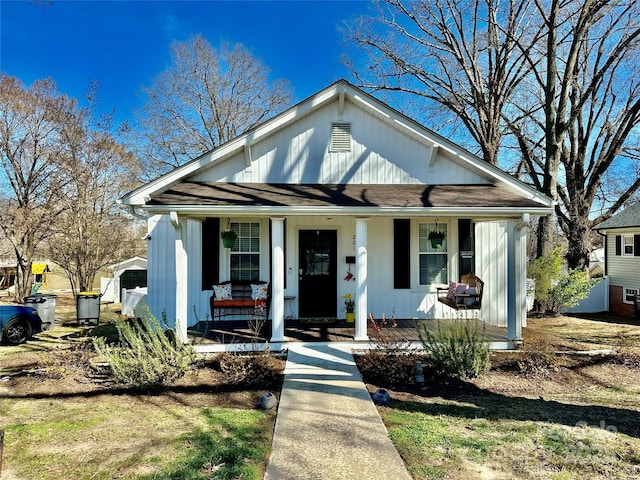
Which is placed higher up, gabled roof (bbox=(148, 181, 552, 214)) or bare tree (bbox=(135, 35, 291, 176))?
bare tree (bbox=(135, 35, 291, 176))

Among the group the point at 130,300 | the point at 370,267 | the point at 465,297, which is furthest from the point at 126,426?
the point at 130,300

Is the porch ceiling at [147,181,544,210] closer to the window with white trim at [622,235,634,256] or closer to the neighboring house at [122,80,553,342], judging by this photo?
the neighboring house at [122,80,553,342]

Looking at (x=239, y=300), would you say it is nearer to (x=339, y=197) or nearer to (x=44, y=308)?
(x=339, y=197)

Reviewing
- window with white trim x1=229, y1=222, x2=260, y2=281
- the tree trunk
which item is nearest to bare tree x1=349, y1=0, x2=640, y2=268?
the tree trunk

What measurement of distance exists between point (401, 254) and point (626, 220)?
14.2 metres

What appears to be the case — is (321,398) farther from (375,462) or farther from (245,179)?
(245,179)

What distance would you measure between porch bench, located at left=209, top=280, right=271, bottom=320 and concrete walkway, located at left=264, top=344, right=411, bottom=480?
197 cm

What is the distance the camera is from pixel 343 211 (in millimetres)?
6750

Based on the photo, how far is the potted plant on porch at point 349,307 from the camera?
27.3 ft

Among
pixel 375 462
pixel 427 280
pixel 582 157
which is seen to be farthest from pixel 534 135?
pixel 375 462

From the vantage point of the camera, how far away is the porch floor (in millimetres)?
7078

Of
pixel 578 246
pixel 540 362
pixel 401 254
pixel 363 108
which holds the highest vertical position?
pixel 363 108

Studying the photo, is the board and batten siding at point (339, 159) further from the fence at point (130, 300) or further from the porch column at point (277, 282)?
the fence at point (130, 300)

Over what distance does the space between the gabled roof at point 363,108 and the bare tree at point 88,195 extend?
11.7m
